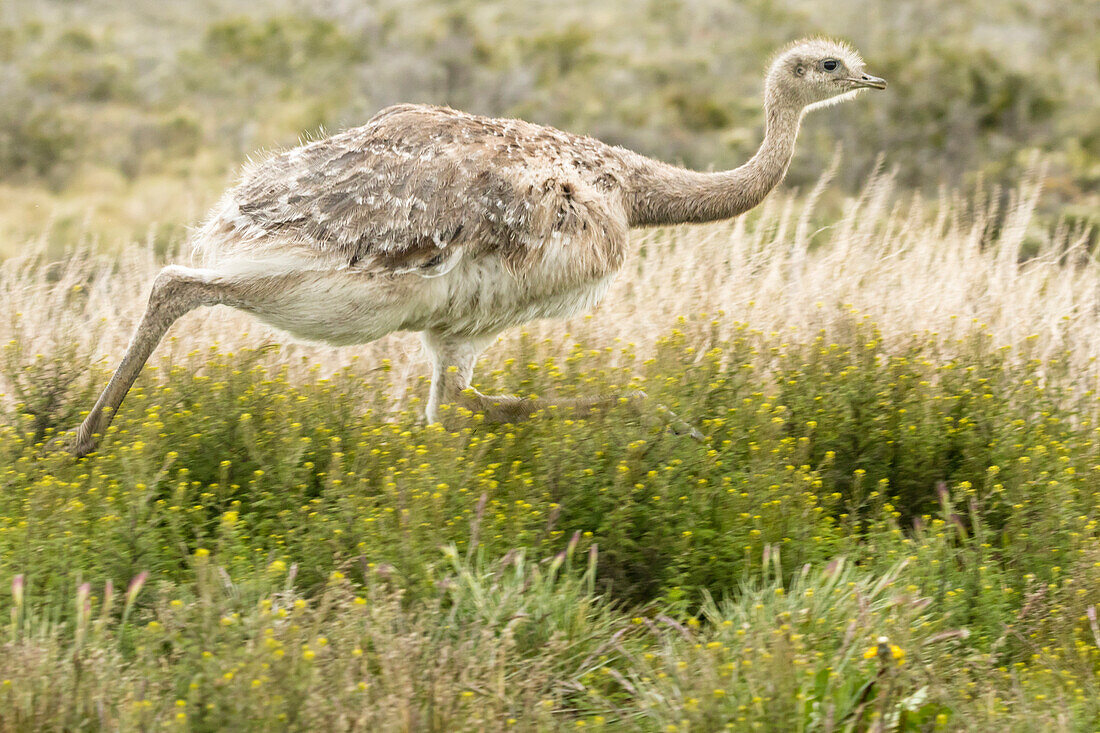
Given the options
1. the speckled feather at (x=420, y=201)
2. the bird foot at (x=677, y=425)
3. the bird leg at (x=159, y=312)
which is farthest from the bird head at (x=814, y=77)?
the bird leg at (x=159, y=312)

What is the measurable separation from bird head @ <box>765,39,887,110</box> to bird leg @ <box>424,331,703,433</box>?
177 centimetres

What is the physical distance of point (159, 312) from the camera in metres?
4.82

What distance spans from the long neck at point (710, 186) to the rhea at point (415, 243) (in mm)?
269

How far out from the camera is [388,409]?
5734 mm

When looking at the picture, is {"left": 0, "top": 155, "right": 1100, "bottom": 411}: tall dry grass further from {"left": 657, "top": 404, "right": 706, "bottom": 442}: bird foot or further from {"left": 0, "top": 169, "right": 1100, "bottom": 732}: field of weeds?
{"left": 657, "top": 404, "right": 706, "bottom": 442}: bird foot

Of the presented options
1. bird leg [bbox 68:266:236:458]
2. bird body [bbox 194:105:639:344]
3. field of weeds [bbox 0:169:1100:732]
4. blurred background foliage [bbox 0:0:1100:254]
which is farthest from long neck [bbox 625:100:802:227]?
blurred background foliage [bbox 0:0:1100:254]

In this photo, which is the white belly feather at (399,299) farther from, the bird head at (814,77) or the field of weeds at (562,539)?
the bird head at (814,77)

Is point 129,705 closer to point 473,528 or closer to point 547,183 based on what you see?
point 473,528

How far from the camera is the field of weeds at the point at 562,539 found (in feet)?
11.3

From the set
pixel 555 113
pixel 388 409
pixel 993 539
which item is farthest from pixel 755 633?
pixel 555 113

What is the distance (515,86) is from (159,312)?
14.3m

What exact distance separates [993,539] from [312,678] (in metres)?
2.85

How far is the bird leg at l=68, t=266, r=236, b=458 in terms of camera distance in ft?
15.7

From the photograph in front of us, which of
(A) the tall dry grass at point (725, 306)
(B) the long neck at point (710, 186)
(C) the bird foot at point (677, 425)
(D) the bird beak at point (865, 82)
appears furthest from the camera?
(A) the tall dry grass at point (725, 306)
